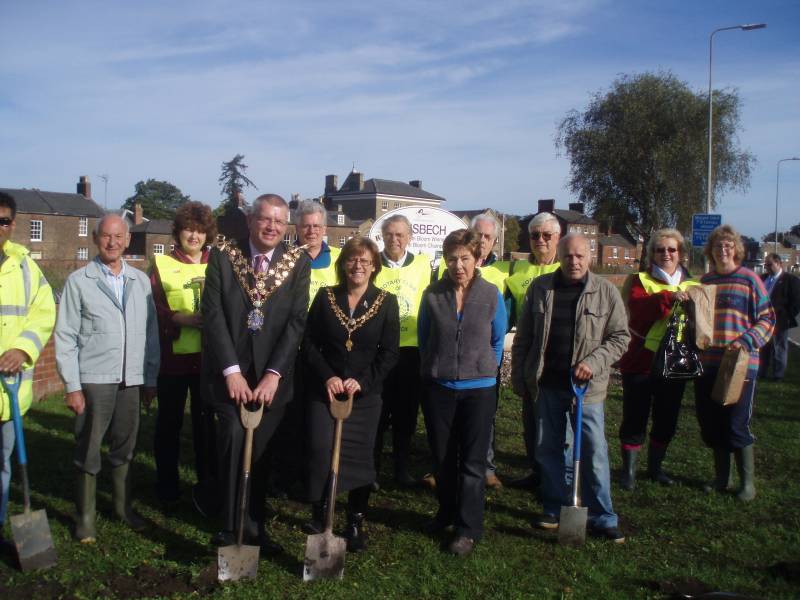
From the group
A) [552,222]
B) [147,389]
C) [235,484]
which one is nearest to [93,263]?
[147,389]

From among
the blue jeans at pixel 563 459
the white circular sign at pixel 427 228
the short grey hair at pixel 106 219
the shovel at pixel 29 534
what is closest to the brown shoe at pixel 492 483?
the blue jeans at pixel 563 459

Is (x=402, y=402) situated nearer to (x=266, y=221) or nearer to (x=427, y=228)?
(x=266, y=221)

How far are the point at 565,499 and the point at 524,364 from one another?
97 centimetres

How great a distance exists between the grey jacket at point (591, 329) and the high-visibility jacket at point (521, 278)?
81cm

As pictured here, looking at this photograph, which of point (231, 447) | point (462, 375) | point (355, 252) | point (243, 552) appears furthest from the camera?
point (462, 375)

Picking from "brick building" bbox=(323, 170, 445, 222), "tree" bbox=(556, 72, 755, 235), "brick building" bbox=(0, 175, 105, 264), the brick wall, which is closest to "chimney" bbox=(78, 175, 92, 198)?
"brick building" bbox=(0, 175, 105, 264)

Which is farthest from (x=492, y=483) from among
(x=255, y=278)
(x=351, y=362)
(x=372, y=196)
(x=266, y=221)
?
(x=372, y=196)

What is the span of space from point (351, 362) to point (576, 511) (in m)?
1.72

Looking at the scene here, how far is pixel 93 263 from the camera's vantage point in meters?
4.55

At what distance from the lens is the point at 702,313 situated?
5.48 m

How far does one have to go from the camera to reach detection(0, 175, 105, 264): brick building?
5869 cm

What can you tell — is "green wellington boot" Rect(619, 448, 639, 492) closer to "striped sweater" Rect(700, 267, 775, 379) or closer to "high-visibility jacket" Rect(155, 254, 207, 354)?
"striped sweater" Rect(700, 267, 775, 379)

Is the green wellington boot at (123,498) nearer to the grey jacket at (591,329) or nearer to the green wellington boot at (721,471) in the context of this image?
the grey jacket at (591,329)

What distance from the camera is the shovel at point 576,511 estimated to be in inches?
180
